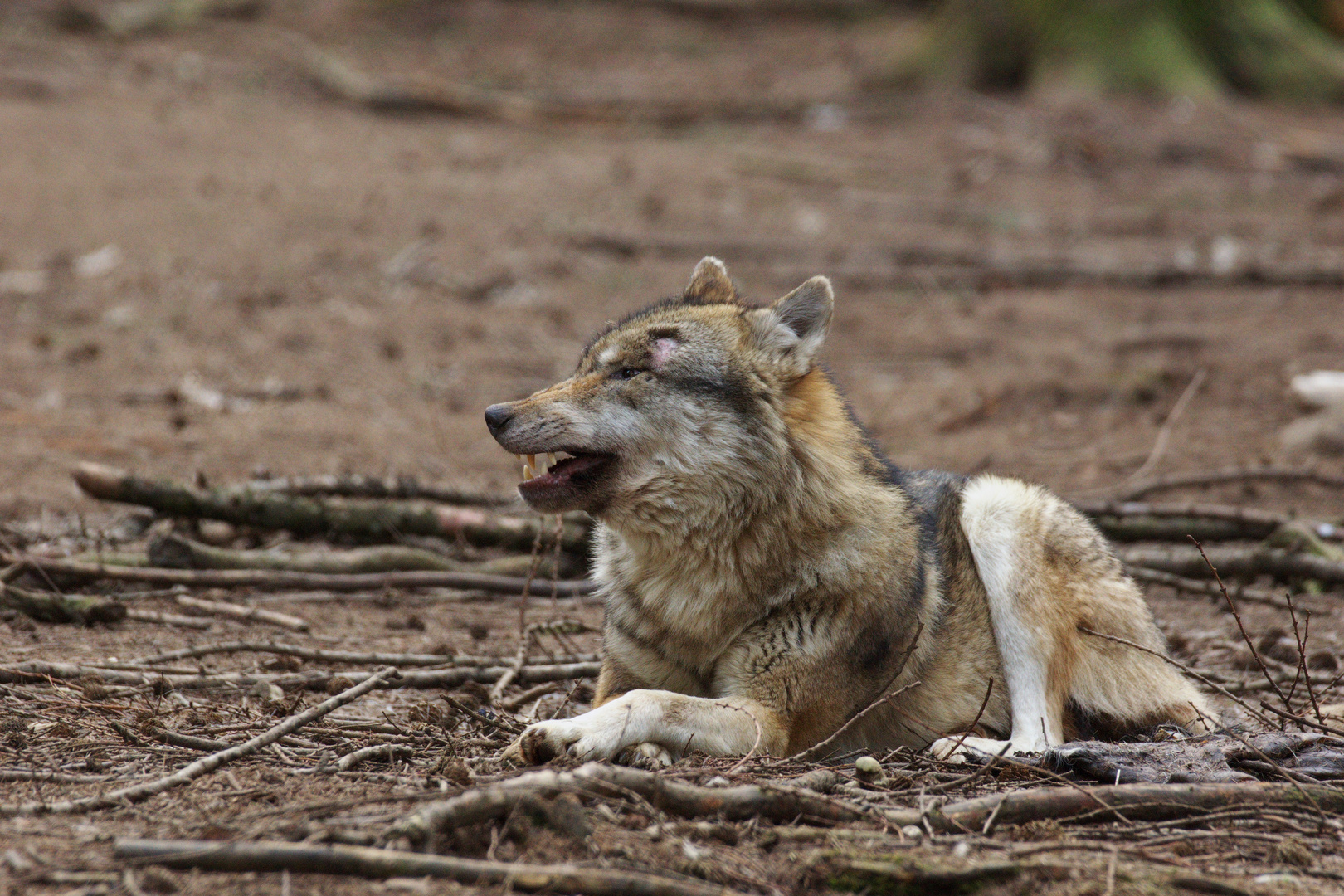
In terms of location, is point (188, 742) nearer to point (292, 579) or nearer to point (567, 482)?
point (567, 482)

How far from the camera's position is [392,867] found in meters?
2.92

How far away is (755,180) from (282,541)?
1060 cm

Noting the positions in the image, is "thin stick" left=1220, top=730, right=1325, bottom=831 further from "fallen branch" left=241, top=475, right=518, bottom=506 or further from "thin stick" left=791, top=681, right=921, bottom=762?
"fallen branch" left=241, top=475, right=518, bottom=506

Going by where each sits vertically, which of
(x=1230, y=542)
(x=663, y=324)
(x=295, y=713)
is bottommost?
(x=1230, y=542)

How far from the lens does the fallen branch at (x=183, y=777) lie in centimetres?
338

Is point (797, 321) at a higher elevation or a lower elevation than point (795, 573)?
higher

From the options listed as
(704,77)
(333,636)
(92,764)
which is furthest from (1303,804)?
(704,77)

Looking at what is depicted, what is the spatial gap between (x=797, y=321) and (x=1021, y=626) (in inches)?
58.9

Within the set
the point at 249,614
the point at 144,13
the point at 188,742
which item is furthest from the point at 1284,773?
the point at 144,13

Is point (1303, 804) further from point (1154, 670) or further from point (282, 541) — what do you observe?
point (282, 541)

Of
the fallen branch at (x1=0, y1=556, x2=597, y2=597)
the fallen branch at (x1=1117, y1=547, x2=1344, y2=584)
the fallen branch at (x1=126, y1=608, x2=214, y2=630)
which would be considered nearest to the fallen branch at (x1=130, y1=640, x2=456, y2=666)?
the fallen branch at (x1=126, y1=608, x2=214, y2=630)

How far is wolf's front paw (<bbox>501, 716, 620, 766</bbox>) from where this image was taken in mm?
3842

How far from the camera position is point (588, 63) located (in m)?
20.5

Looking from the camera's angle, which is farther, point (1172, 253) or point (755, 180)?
point (755, 180)
